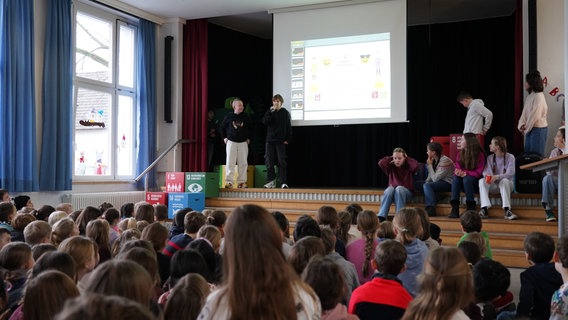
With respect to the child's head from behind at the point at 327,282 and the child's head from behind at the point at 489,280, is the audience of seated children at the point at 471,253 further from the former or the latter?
the child's head from behind at the point at 327,282

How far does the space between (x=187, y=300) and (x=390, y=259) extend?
0.93m

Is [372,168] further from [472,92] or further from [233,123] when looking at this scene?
[233,123]

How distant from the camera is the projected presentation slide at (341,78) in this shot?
7.91 meters

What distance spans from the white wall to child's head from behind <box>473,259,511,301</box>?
5050 mm

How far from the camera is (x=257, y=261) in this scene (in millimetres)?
1362

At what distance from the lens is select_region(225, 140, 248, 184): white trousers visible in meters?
8.15

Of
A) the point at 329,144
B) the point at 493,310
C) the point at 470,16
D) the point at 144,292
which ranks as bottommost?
the point at 493,310

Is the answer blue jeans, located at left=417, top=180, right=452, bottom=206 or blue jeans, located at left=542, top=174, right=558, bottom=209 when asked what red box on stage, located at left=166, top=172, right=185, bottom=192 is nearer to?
blue jeans, located at left=417, top=180, right=452, bottom=206

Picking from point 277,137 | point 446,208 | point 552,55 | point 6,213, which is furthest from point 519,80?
point 6,213

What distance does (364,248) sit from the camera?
3215 millimetres

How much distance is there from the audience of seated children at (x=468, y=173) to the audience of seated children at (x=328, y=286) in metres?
4.50

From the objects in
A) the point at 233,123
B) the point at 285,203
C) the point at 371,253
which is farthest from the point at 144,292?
the point at 233,123

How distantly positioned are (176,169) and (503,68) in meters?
5.77

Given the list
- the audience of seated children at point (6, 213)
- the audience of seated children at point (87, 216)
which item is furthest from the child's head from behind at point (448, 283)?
the audience of seated children at point (6, 213)
